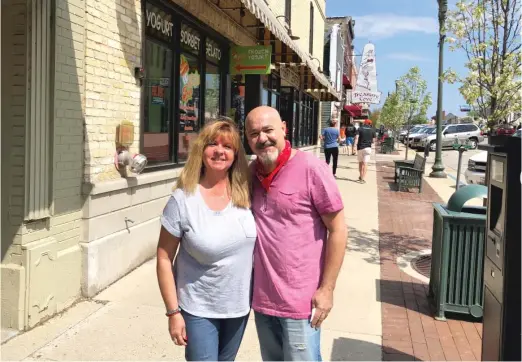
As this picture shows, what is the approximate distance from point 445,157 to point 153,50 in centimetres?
2471

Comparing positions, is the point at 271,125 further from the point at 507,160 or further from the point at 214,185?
the point at 507,160

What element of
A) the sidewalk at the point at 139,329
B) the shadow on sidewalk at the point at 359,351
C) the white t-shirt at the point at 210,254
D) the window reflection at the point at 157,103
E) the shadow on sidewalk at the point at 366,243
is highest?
the window reflection at the point at 157,103

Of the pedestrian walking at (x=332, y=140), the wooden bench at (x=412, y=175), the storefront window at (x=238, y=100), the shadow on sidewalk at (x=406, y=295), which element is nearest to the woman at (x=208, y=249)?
the shadow on sidewalk at (x=406, y=295)

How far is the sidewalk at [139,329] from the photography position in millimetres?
3568

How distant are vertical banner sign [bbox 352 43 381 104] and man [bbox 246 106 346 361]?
28025mm

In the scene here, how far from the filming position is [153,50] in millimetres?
5883

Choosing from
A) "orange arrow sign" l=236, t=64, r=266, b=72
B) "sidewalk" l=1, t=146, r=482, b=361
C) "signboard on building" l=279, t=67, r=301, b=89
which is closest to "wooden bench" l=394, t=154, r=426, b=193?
"signboard on building" l=279, t=67, r=301, b=89

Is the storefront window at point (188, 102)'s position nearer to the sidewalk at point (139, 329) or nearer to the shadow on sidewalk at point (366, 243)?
the sidewalk at point (139, 329)

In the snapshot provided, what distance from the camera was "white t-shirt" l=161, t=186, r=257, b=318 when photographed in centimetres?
223

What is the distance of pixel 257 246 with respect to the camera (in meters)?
2.33

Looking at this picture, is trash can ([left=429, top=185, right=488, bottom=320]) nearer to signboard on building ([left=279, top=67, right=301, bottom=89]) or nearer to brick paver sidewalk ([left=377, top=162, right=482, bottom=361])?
brick paver sidewalk ([left=377, top=162, right=482, bottom=361])

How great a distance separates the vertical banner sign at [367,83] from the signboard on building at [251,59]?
21.8m

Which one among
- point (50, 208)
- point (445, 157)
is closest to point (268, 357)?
point (50, 208)

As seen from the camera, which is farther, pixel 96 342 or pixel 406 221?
pixel 406 221
